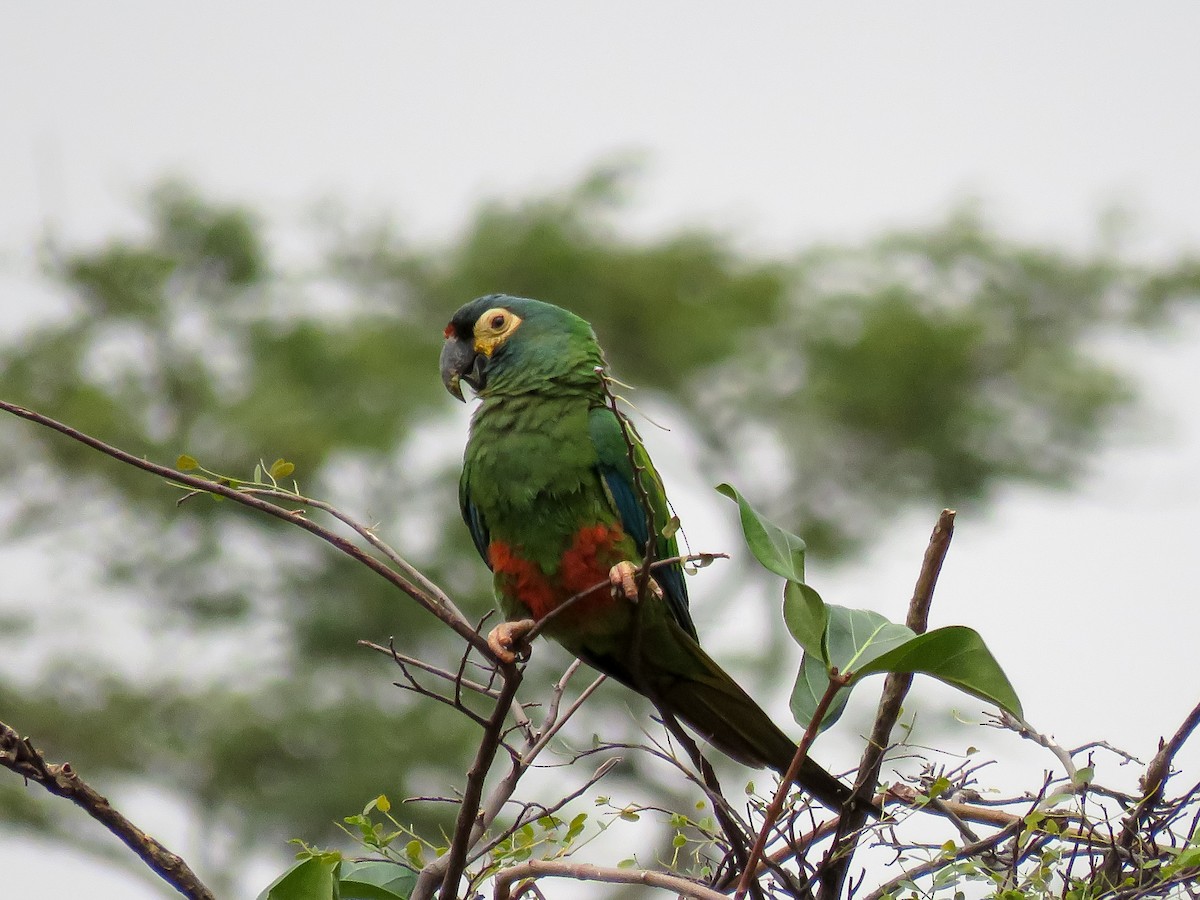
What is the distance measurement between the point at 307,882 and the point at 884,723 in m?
0.64

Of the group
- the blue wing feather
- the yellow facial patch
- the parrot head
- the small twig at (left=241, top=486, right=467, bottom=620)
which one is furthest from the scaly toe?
the yellow facial patch

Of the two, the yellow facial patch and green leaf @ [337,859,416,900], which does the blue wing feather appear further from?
green leaf @ [337,859,416,900]

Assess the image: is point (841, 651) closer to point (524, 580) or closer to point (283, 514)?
point (283, 514)

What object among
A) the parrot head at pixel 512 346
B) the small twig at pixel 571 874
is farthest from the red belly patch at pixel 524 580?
the small twig at pixel 571 874

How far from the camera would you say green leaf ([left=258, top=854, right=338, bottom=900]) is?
1.25 meters

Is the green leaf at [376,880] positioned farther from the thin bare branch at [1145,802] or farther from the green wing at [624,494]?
the green wing at [624,494]

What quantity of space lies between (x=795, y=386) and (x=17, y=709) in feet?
29.4

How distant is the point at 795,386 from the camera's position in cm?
1466

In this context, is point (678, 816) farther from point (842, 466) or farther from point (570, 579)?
point (842, 466)

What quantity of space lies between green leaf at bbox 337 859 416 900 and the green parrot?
537 mm

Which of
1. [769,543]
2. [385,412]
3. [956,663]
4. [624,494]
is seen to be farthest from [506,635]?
[385,412]

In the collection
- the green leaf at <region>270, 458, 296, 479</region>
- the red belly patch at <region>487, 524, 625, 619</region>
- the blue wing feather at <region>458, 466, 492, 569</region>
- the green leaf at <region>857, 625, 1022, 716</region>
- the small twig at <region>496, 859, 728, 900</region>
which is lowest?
the small twig at <region>496, 859, 728, 900</region>

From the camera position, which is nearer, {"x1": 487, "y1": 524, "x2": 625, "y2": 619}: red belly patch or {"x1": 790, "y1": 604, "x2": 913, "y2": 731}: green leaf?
{"x1": 790, "y1": 604, "x2": 913, "y2": 731}: green leaf

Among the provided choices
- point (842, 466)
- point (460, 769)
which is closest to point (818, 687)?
point (460, 769)
